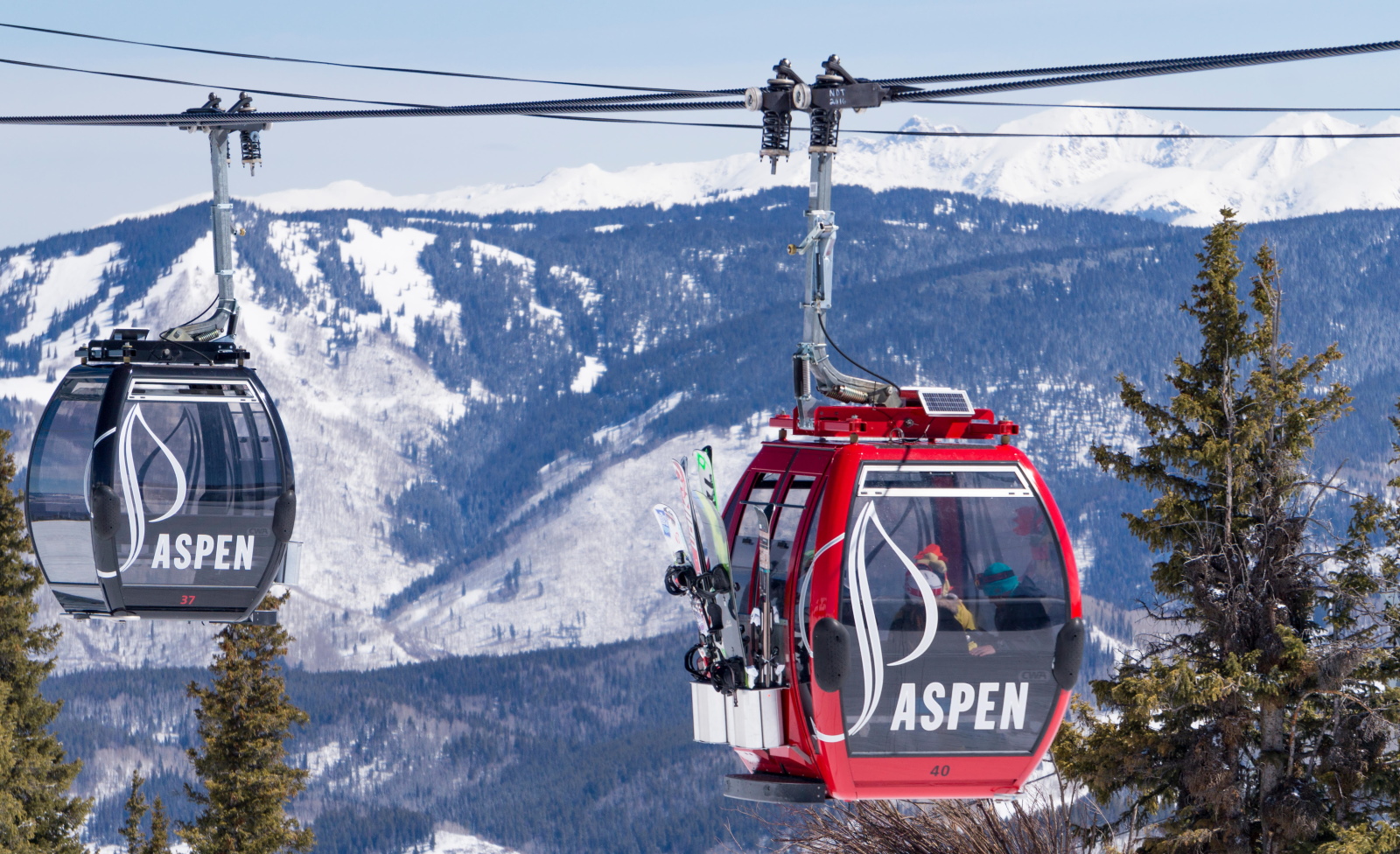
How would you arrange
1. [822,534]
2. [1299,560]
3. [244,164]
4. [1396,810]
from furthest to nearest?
[1299,560] < [1396,810] < [244,164] < [822,534]

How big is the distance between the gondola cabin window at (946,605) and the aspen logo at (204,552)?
298 inches

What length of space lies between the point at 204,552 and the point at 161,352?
6.26 feet

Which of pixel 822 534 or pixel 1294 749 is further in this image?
pixel 1294 749

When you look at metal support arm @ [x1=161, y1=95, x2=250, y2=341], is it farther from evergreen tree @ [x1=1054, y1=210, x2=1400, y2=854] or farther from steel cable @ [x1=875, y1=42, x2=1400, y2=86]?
evergreen tree @ [x1=1054, y1=210, x2=1400, y2=854]

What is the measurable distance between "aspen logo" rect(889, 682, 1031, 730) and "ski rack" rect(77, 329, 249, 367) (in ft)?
26.0

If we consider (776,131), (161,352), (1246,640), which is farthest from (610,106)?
(1246,640)

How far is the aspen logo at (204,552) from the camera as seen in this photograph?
16500 mm

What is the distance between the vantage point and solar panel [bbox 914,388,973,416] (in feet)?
39.4

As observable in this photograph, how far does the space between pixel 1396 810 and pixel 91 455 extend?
539 inches

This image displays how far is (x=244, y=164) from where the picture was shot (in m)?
15.4

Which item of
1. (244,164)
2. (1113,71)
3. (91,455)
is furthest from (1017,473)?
(91,455)

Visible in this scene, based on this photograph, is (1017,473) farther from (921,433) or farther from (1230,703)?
(1230,703)

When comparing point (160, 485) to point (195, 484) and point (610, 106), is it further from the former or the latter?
point (610, 106)

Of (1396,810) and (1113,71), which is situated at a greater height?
(1113,71)
